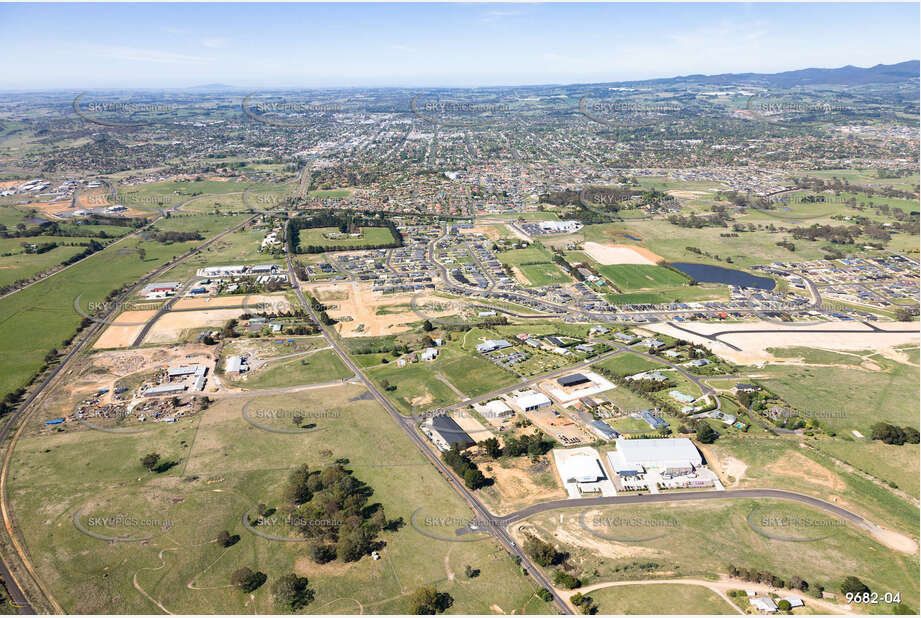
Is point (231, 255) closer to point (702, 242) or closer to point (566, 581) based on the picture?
point (566, 581)

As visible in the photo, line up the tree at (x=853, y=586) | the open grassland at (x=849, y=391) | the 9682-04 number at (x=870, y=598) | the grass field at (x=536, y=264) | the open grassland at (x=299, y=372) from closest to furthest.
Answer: the 9682-04 number at (x=870, y=598) → the tree at (x=853, y=586) → the open grassland at (x=849, y=391) → the open grassland at (x=299, y=372) → the grass field at (x=536, y=264)

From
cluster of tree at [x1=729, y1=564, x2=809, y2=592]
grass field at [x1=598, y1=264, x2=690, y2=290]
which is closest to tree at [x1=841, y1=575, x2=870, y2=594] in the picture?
cluster of tree at [x1=729, y1=564, x2=809, y2=592]

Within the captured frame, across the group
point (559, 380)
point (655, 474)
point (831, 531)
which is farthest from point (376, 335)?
point (831, 531)

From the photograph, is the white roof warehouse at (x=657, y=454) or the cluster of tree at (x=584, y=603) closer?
the cluster of tree at (x=584, y=603)

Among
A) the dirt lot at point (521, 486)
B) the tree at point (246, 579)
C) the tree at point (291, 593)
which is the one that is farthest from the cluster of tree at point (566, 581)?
Answer: the tree at point (246, 579)

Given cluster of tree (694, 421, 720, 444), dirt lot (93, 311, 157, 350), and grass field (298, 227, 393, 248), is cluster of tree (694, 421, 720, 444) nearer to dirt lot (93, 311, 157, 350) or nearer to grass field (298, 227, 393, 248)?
dirt lot (93, 311, 157, 350)

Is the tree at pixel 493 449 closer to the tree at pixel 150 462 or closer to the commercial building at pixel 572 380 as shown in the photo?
the commercial building at pixel 572 380

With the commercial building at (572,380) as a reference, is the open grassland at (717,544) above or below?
below

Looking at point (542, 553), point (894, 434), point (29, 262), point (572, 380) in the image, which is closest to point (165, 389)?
point (542, 553)
